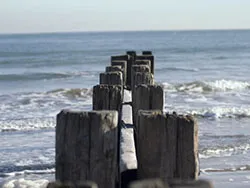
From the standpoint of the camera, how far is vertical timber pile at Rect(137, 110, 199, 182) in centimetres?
318

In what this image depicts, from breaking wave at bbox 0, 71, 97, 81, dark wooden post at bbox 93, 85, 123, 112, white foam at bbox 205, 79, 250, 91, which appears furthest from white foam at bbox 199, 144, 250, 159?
breaking wave at bbox 0, 71, 97, 81

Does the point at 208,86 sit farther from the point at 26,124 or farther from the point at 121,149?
the point at 121,149

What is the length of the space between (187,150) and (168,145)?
4.3 inches

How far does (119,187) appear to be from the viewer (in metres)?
3.28

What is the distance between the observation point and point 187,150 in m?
3.22

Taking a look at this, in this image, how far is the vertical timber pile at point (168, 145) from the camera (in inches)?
125

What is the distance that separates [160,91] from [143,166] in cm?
Answer: 205

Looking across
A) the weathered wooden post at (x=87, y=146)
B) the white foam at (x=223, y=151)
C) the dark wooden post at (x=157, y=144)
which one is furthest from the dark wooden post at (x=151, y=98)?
the white foam at (x=223, y=151)

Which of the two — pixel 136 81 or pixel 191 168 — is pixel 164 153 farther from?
pixel 136 81

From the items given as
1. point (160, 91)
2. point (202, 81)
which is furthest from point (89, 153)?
point (202, 81)

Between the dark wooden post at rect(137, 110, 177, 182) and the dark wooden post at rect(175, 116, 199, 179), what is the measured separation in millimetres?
30

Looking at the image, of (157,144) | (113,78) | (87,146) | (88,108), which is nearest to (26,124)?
(88,108)

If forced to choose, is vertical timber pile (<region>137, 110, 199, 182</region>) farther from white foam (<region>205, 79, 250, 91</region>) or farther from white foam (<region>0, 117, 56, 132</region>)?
white foam (<region>205, 79, 250, 91</region>)

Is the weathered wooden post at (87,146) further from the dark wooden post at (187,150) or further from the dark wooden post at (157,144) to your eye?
the dark wooden post at (187,150)
